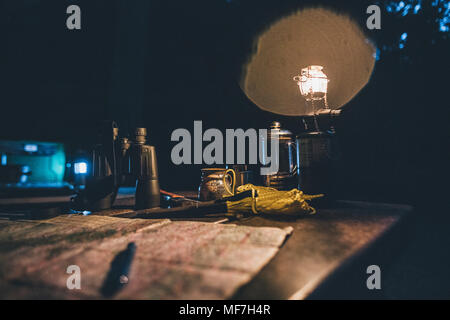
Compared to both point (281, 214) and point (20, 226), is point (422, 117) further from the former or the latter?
point (20, 226)

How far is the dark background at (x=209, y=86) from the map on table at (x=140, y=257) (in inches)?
22.0

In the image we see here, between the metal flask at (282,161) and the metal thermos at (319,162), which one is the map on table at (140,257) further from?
the metal flask at (282,161)

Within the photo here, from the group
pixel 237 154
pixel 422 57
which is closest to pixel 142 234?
pixel 237 154

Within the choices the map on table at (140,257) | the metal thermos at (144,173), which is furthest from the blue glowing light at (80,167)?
the map on table at (140,257)

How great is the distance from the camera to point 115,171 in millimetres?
1236

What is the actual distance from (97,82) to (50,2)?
2.93 feet

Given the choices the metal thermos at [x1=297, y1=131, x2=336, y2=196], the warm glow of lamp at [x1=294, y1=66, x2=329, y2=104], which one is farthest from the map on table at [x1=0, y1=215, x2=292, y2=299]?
the warm glow of lamp at [x1=294, y1=66, x2=329, y2=104]

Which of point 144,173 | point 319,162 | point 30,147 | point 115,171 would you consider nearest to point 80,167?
point 115,171

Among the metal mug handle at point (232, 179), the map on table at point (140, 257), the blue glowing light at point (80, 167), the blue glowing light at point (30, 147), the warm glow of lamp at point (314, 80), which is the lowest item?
the map on table at point (140, 257)

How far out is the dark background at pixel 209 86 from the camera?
154 cm

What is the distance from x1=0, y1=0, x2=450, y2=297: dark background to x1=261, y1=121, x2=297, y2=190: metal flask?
0.96 feet

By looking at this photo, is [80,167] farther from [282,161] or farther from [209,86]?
[209,86]

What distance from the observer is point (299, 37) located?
6.28ft

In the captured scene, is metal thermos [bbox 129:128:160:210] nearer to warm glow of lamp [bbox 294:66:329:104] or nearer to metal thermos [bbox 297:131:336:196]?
metal thermos [bbox 297:131:336:196]
